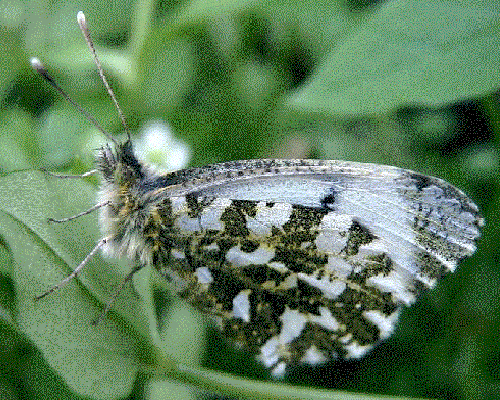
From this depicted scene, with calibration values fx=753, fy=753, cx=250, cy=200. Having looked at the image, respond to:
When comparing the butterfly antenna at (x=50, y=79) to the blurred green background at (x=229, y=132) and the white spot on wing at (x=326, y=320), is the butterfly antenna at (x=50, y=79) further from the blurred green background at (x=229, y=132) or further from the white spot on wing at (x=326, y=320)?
the white spot on wing at (x=326, y=320)

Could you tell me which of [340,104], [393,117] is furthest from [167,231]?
[393,117]

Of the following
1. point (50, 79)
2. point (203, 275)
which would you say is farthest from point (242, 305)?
point (50, 79)

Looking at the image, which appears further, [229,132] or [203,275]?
[229,132]

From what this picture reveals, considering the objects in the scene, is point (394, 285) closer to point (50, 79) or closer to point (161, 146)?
point (50, 79)

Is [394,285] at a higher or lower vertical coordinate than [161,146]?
lower

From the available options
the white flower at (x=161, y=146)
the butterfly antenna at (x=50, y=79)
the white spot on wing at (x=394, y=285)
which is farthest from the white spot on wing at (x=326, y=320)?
the white flower at (x=161, y=146)

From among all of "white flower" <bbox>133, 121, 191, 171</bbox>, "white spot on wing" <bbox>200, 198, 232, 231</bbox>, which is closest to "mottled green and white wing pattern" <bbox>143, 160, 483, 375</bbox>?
"white spot on wing" <bbox>200, 198, 232, 231</bbox>

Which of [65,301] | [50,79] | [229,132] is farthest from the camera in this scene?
[229,132]
